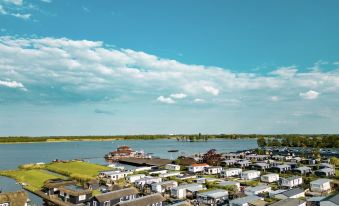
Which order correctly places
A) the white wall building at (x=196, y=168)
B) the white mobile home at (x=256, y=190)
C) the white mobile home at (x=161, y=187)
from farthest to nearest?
the white wall building at (x=196, y=168) < the white mobile home at (x=161, y=187) < the white mobile home at (x=256, y=190)

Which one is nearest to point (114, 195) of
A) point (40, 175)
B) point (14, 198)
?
point (14, 198)

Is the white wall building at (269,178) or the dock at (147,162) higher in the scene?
the dock at (147,162)

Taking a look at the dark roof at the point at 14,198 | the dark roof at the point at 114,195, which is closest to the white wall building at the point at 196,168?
the dark roof at the point at 114,195

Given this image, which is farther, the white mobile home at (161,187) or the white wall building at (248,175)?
the white wall building at (248,175)

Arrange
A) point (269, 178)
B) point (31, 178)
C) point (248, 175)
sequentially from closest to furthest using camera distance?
point (269, 178)
point (248, 175)
point (31, 178)

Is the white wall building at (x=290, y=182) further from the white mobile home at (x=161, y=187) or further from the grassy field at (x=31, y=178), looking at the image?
the grassy field at (x=31, y=178)

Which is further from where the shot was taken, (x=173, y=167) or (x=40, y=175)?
(x=173, y=167)

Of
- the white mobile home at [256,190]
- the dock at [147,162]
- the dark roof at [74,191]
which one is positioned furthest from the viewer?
the dock at [147,162]

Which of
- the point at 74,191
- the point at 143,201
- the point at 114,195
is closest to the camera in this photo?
the point at 143,201

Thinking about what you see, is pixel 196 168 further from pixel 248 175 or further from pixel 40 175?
pixel 40 175

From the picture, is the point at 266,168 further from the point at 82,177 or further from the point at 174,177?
the point at 82,177

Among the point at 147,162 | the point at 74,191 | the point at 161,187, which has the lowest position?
the point at 161,187
